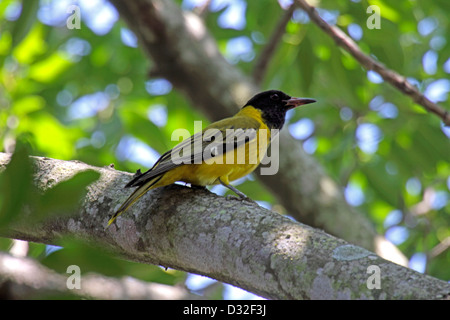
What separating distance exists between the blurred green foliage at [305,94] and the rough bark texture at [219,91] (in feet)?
1.33

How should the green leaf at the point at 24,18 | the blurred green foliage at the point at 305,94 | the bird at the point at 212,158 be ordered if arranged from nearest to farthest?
the green leaf at the point at 24,18 → the bird at the point at 212,158 → the blurred green foliage at the point at 305,94

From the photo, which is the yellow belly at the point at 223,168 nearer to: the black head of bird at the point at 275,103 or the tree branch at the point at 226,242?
the tree branch at the point at 226,242

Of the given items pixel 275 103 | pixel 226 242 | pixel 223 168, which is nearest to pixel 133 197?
pixel 226 242

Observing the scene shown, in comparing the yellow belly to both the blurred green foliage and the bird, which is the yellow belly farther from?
the blurred green foliage

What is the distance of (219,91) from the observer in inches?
206

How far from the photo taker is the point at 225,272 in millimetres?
2152

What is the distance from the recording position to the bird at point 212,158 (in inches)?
114

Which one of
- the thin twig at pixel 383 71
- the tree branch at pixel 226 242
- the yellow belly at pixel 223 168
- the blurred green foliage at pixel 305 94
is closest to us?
the tree branch at pixel 226 242

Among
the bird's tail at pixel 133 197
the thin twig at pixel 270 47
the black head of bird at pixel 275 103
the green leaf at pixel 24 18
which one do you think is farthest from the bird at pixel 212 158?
the thin twig at pixel 270 47

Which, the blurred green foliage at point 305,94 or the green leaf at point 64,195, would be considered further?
the blurred green foliage at point 305,94

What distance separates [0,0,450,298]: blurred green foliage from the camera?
460 centimetres

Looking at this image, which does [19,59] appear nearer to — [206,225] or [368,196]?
[206,225]
